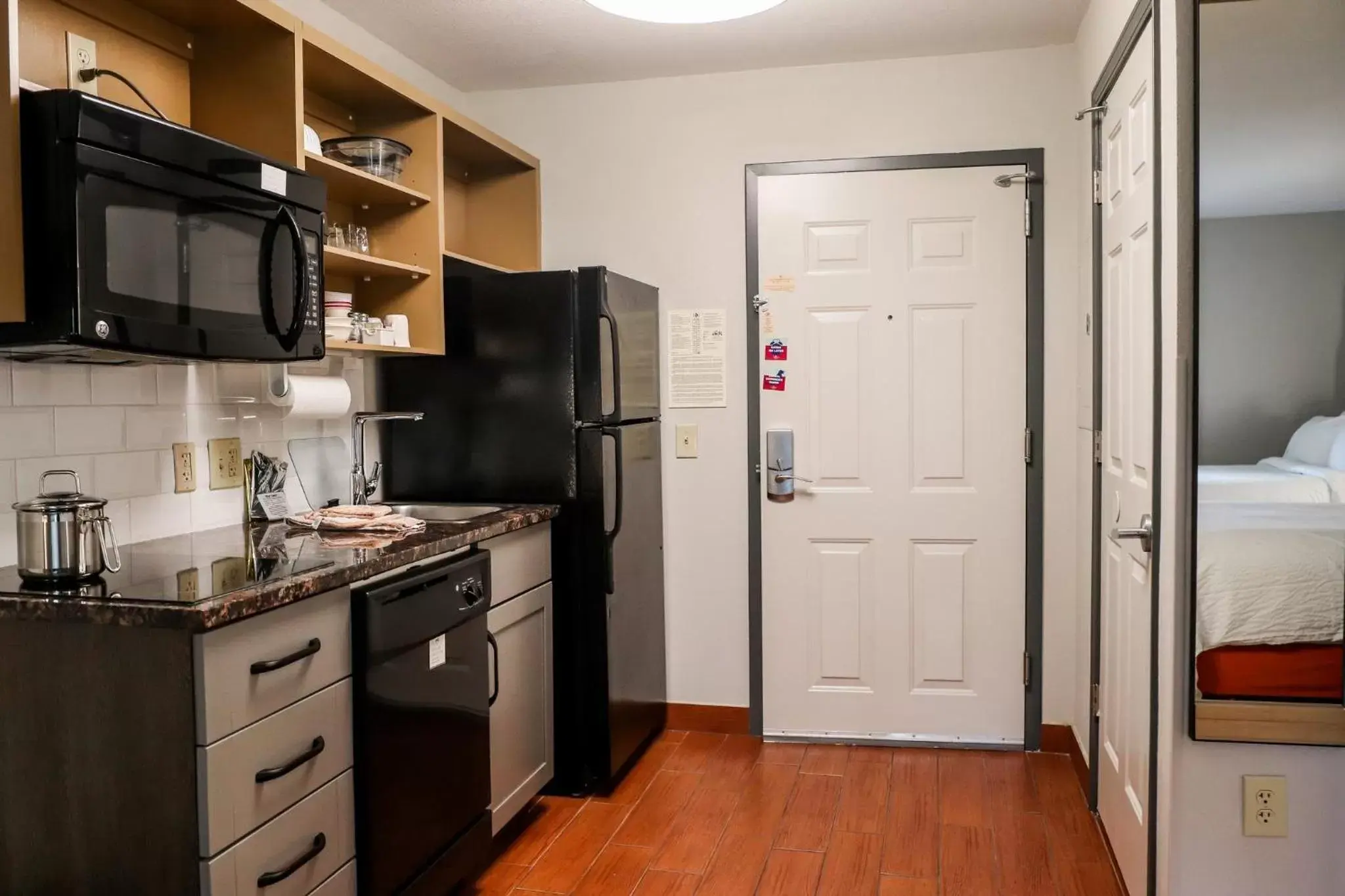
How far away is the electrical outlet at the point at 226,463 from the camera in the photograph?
2533mm

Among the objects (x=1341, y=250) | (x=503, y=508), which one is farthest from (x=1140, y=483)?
(x=503, y=508)

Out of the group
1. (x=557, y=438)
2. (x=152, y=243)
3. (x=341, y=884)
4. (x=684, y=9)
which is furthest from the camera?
(x=557, y=438)

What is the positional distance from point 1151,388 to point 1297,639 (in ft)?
1.82

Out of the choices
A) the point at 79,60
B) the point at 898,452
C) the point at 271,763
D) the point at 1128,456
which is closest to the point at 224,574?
the point at 271,763

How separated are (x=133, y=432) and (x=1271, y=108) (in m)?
2.43

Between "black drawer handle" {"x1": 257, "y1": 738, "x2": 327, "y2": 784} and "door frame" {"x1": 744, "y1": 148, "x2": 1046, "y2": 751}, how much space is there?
78.2 inches

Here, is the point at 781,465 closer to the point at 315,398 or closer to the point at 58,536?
the point at 315,398

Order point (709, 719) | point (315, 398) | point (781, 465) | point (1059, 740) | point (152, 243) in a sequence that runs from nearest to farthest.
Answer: point (152, 243) < point (315, 398) < point (1059, 740) < point (781, 465) < point (709, 719)

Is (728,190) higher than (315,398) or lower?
higher

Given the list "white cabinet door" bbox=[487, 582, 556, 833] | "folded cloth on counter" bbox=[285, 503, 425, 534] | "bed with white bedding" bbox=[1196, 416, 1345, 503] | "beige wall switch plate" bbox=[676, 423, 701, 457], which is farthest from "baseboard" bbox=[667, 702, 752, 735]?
"bed with white bedding" bbox=[1196, 416, 1345, 503]

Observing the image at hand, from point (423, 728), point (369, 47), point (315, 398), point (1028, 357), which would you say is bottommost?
point (423, 728)

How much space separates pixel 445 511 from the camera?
3002 mm

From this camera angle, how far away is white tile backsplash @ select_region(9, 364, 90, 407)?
202 centimetres

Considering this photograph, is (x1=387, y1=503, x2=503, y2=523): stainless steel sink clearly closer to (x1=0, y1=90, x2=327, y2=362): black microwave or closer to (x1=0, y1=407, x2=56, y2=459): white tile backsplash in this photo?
(x1=0, y1=90, x2=327, y2=362): black microwave
